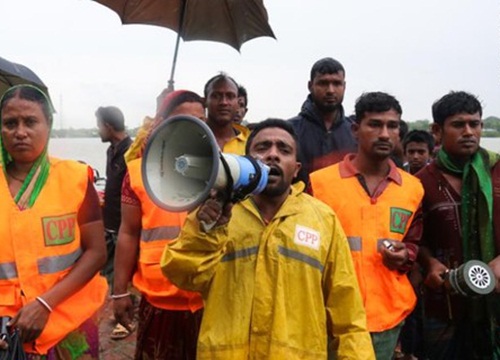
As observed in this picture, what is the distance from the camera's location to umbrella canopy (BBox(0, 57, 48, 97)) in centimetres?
367

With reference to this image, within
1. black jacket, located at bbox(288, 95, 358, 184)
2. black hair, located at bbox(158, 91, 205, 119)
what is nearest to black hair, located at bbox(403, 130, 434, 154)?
black jacket, located at bbox(288, 95, 358, 184)

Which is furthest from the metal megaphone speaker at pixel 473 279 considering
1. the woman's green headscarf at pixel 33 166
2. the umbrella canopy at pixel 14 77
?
the umbrella canopy at pixel 14 77

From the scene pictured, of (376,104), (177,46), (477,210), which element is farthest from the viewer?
(177,46)

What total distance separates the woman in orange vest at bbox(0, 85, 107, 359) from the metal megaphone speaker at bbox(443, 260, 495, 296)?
5.57 ft

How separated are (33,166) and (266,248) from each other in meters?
1.12

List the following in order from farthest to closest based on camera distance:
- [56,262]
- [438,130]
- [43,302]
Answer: [438,130] < [56,262] < [43,302]

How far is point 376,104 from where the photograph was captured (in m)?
2.74

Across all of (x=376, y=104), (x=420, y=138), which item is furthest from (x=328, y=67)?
(x=420, y=138)

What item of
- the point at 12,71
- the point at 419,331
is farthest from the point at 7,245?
the point at 419,331

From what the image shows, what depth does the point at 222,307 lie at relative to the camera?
77.5 inches

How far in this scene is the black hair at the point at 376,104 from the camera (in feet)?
8.98

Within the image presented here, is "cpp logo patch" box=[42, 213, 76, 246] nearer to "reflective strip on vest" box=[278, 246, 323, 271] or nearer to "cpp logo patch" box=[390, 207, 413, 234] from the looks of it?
"reflective strip on vest" box=[278, 246, 323, 271]

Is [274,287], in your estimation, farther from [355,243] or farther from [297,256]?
[355,243]

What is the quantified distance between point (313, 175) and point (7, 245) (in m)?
1.55
